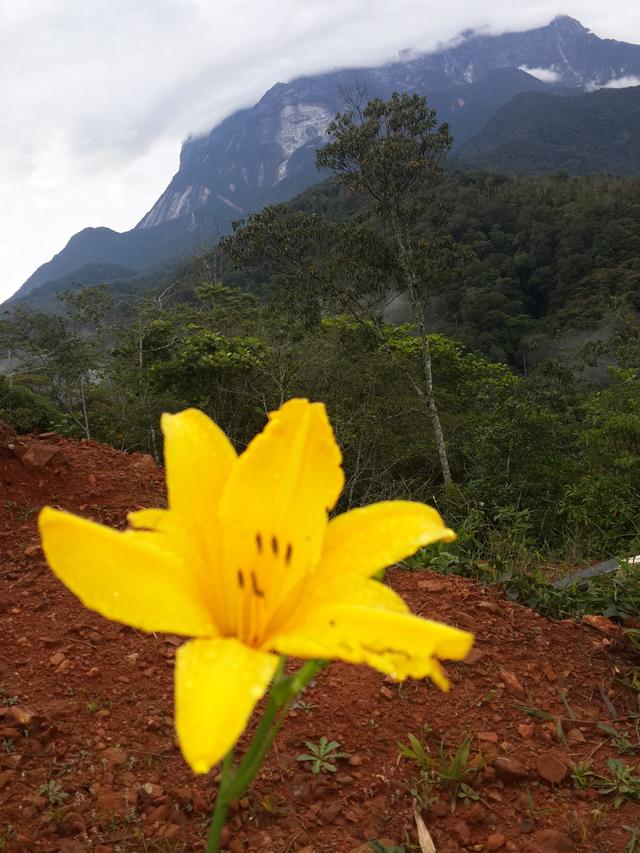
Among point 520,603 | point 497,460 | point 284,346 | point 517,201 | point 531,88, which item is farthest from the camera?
point 531,88

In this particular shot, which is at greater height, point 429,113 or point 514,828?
point 429,113

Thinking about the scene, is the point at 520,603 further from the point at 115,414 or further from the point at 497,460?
the point at 115,414

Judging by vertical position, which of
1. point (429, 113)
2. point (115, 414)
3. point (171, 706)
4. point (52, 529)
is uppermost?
point (429, 113)

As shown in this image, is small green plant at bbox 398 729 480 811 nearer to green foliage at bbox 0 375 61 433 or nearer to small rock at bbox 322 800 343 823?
small rock at bbox 322 800 343 823

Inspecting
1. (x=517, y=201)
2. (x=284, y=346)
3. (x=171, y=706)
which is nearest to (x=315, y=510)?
(x=171, y=706)

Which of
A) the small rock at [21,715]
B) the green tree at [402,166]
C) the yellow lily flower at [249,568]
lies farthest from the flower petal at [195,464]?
the green tree at [402,166]

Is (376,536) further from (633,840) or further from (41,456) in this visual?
(41,456)

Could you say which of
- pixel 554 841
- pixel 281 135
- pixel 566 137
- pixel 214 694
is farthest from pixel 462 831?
pixel 281 135
